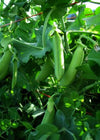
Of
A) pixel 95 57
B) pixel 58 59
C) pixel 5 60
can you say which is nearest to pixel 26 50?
pixel 5 60

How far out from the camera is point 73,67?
0.91m

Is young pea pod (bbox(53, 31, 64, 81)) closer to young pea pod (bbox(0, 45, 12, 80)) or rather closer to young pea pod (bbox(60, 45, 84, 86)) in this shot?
young pea pod (bbox(60, 45, 84, 86))

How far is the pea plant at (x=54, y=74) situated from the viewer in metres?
0.83

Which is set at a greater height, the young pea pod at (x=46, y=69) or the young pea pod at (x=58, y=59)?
the young pea pod at (x=58, y=59)

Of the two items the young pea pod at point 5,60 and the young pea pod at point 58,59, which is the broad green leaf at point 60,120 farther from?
the young pea pod at point 5,60

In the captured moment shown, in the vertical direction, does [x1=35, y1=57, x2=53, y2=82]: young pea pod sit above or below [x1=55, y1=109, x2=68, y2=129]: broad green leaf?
above

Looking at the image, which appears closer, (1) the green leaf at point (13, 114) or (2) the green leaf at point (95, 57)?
(2) the green leaf at point (95, 57)

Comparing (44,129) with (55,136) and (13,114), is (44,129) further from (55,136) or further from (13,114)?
(13,114)

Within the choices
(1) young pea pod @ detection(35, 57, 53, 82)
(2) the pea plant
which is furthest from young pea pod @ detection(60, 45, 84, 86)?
(1) young pea pod @ detection(35, 57, 53, 82)

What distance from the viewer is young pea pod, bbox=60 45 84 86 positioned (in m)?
0.91

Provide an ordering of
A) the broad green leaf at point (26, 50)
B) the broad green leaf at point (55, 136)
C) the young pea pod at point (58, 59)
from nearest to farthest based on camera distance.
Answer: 1. the broad green leaf at point (55, 136)
2. the young pea pod at point (58, 59)
3. the broad green leaf at point (26, 50)

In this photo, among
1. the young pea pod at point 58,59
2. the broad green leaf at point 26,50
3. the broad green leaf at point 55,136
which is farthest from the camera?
the broad green leaf at point 26,50

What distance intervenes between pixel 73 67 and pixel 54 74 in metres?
0.22

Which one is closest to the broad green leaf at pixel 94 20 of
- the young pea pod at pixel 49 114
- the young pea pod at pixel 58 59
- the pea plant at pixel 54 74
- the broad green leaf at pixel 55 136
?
the pea plant at pixel 54 74
